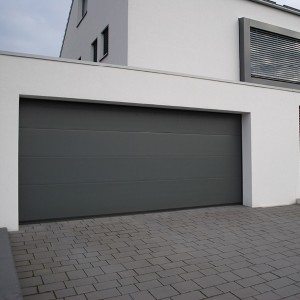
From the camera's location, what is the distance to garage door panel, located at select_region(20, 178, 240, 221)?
6047 millimetres

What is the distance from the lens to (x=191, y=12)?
363 inches

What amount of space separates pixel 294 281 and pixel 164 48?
6.65m

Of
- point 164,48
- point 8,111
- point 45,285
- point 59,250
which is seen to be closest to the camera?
point 45,285

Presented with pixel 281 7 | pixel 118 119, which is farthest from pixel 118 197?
pixel 281 7

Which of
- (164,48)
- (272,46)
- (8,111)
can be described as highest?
(272,46)

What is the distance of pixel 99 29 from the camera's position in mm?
11188

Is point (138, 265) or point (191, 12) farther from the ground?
point (191, 12)

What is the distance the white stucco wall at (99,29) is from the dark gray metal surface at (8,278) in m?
5.83

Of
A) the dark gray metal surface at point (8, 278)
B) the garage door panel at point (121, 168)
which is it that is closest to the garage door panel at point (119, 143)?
the garage door panel at point (121, 168)

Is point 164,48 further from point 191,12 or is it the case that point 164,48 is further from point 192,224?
point 192,224

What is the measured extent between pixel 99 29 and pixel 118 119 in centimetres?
564

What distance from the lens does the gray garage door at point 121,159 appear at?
6.05m

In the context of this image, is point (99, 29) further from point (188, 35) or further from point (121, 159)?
point (121, 159)

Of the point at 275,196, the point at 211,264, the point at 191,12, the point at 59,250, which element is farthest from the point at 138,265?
the point at 191,12
